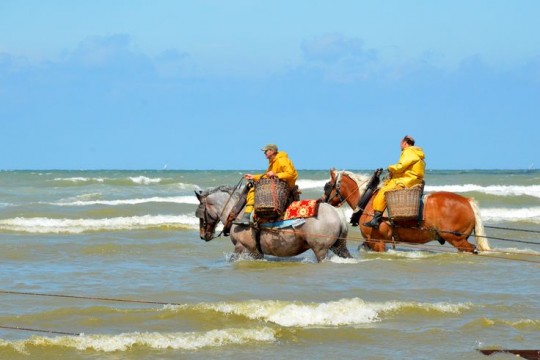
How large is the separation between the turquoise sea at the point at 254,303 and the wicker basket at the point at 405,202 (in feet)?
2.46

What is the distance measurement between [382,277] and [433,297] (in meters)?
1.71

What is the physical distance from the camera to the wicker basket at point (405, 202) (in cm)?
1434

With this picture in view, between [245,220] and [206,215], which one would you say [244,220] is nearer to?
[245,220]

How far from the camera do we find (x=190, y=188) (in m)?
51.5

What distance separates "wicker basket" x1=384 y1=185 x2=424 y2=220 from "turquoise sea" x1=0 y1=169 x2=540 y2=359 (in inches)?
29.6

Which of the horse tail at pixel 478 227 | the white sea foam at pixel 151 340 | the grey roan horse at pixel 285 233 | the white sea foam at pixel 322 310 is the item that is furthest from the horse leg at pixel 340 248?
the white sea foam at pixel 151 340

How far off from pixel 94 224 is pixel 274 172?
40.0ft

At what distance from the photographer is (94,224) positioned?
24.4 meters

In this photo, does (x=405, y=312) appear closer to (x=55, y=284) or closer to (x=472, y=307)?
(x=472, y=307)

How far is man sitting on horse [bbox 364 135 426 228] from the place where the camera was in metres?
14.4

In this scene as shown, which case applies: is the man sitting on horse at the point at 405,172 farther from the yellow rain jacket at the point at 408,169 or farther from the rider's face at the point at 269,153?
the rider's face at the point at 269,153

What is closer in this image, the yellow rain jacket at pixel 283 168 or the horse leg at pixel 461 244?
the yellow rain jacket at pixel 283 168

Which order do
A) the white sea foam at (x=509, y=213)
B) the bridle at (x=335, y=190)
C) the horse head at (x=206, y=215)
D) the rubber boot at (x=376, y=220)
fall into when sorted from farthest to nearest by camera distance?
1. the white sea foam at (x=509, y=213)
2. the bridle at (x=335, y=190)
3. the rubber boot at (x=376, y=220)
4. the horse head at (x=206, y=215)

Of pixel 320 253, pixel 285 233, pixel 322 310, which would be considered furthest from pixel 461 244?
pixel 322 310
